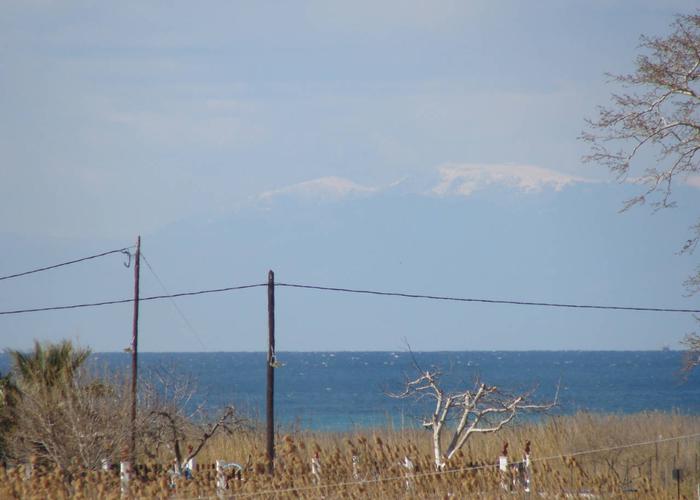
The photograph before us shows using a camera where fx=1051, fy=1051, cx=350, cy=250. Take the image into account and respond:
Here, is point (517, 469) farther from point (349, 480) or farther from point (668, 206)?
point (668, 206)

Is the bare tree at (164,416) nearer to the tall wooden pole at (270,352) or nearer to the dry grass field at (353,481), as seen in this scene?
the tall wooden pole at (270,352)

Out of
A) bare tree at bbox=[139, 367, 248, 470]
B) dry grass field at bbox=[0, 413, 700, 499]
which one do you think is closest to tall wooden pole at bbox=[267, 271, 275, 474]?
bare tree at bbox=[139, 367, 248, 470]

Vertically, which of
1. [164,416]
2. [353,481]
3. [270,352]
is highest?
[270,352]

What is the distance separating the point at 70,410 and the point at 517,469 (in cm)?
824

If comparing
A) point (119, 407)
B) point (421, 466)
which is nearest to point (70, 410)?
point (119, 407)

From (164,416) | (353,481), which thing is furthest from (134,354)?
(353,481)

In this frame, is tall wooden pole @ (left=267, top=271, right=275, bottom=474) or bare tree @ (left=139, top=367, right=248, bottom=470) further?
bare tree @ (left=139, top=367, right=248, bottom=470)

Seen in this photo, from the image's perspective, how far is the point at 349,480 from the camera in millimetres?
15781

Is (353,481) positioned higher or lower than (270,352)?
lower

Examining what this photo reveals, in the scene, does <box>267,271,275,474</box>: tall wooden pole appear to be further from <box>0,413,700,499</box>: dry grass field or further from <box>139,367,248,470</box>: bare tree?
<box>0,413,700,499</box>: dry grass field

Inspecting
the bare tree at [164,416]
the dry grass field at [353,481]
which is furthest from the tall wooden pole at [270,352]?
the dry grass field at [353,481]

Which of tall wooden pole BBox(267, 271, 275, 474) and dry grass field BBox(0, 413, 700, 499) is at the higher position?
tall wooden pole BBox(267, 271, 275, 474)

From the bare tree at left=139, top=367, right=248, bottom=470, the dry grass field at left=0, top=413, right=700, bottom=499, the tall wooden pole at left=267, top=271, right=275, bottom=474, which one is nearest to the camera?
the dry grass field at left=0, top=413, right=700, bottom=499

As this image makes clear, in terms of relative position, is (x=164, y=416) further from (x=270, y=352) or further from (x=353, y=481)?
(x=353, y=481)
